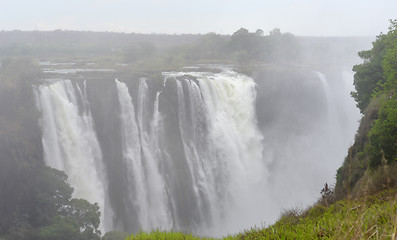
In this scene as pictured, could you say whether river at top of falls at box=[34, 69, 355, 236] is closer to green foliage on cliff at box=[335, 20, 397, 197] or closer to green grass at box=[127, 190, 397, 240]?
green foliage on cliff at box=[335, 20, 397, 197]

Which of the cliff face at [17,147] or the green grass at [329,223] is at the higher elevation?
the green grass at [329,223]

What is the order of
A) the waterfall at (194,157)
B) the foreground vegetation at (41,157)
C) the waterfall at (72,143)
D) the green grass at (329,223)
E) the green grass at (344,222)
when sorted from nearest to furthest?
the green grass at (344,222)
the green grass at (329,223)
the foreground vegetation at (41,157)
the waterfall at (72,143)
the waterfall at (194,157)

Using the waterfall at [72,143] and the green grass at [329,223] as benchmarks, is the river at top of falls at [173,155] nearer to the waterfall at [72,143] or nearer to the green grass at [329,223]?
the waterfall at [72,143]

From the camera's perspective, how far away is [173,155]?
19.8 metres

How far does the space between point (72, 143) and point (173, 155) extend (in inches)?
211

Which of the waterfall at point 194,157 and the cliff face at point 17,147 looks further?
the waterfall at point 194,157

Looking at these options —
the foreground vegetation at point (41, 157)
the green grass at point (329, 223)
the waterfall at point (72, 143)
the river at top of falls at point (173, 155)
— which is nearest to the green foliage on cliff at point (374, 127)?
the foreground vegetation at point (41, 157)

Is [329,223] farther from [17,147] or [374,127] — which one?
[17,147]

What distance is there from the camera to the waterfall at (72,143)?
16.6 m

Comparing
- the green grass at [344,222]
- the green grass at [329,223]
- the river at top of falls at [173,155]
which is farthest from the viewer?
the river at top of falls at [173,155]

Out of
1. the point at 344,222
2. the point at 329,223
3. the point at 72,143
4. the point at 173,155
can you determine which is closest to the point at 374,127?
the point at 329,223

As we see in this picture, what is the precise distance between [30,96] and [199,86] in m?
9.14

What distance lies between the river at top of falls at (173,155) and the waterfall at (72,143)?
5 centimetres

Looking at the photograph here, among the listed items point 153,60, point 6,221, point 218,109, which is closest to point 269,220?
point 218,109
